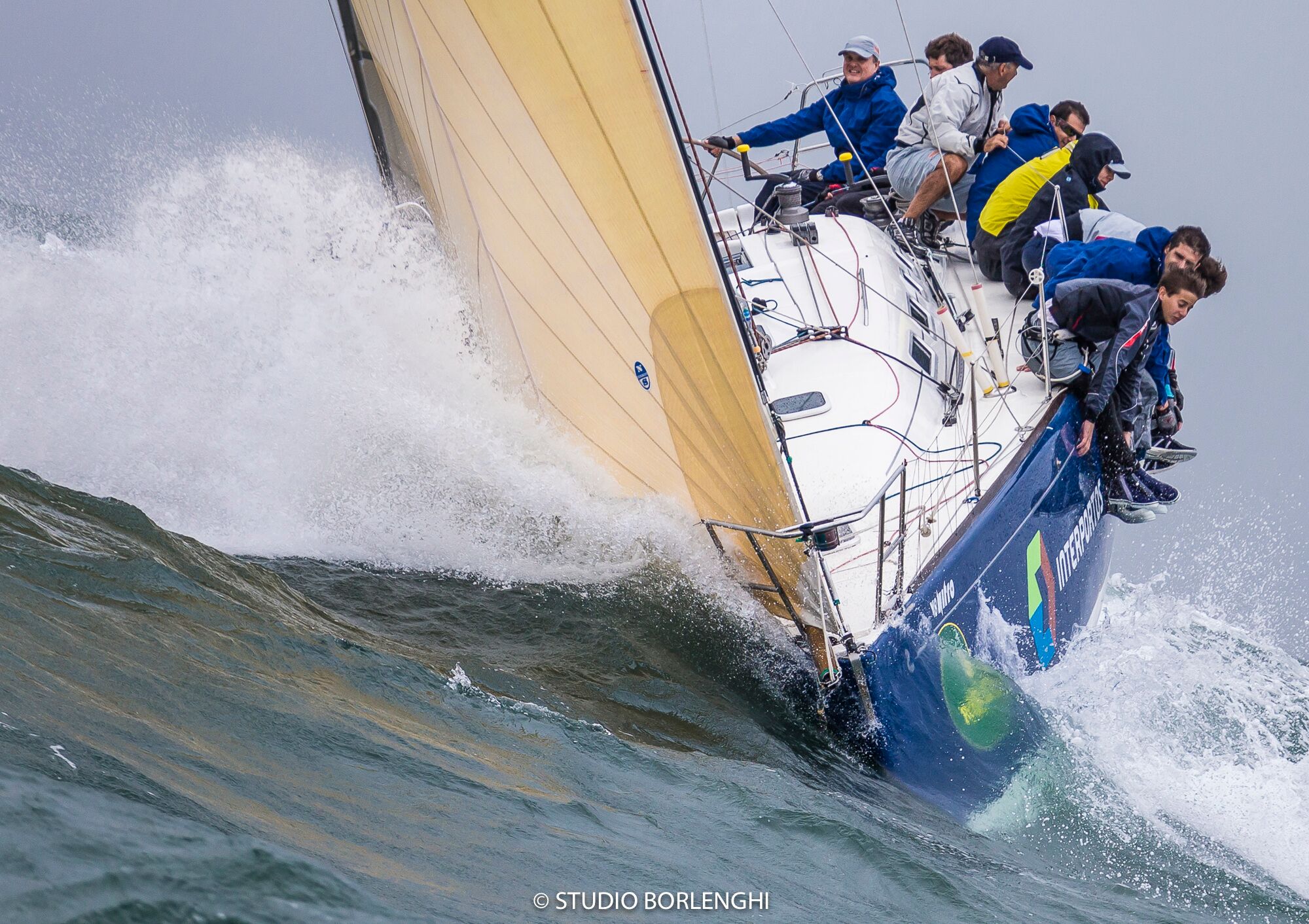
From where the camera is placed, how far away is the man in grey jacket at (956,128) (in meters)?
4.72

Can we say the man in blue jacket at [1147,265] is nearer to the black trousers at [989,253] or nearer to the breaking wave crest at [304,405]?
the black trousers at [989,253]

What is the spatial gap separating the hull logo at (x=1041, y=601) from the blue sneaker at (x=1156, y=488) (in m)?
0.75

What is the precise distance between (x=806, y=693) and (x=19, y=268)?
335 centimetres

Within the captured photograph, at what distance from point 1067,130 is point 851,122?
1111mm

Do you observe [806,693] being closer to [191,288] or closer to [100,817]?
[100,817]

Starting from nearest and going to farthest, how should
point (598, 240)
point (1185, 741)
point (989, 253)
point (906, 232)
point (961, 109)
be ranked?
1. point (598, 240)
2. point (1185, 741)
3. point (961, 109)
4. point (989, 253)
5. point (906, 232)

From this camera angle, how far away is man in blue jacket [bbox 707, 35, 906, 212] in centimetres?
528

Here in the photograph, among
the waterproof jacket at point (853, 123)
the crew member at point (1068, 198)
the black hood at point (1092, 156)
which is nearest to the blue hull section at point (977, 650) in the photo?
the crew member at point (1068, 198)

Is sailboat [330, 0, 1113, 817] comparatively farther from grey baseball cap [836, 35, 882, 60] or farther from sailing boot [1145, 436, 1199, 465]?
grey baseball cap [836, 35, 882, 60]

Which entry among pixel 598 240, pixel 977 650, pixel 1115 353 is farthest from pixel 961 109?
pixel 977 650

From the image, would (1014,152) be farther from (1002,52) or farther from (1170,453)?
(1170,453)

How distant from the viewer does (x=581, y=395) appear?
318 centimetres

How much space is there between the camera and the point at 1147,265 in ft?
12.9

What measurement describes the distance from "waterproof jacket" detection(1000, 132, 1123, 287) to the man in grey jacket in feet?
1.08
